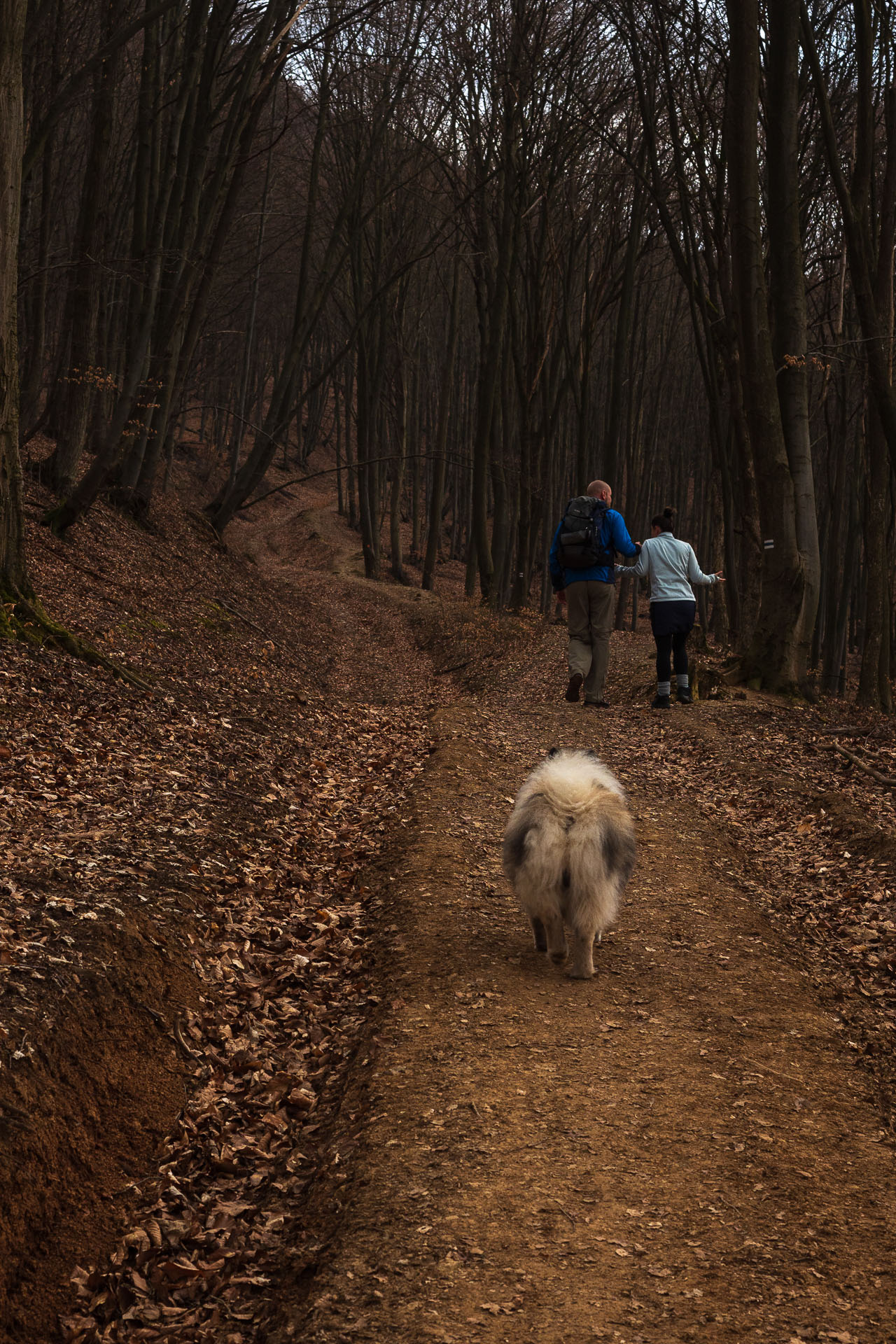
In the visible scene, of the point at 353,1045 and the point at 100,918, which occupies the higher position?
the point at 100,918

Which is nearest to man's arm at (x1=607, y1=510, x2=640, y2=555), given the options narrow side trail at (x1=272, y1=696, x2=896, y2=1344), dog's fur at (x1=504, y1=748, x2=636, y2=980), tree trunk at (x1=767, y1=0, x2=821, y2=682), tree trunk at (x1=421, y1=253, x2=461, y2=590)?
tree trunk at (x1=767, y1=0, x2=821, y2=682)

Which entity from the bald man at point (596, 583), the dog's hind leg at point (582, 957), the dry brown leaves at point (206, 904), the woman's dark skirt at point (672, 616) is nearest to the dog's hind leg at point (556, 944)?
the dog's hind leg at point (582, 957)

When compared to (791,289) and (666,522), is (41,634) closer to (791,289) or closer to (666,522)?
(666,522)

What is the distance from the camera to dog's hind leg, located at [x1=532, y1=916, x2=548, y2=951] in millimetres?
5887

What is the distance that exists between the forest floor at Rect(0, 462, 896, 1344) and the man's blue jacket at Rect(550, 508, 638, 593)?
3.24 m

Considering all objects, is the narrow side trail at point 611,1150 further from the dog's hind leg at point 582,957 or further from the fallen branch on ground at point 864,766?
the fallen branch on ground at point 864,766

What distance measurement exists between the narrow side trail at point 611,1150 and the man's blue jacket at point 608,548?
639cm

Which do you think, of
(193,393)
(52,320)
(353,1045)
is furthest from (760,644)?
(193,393)

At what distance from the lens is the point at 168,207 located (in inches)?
670

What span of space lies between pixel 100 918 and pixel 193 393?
53845mm

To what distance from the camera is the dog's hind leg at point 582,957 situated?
542 centimetres

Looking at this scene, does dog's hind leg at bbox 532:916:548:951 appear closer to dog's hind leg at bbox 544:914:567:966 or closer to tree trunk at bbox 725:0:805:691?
dog's hind leg at bbox 544:914:567:966

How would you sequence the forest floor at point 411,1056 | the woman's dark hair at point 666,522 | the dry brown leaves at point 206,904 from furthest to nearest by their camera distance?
the woman's dark hair at point 666,522 < the dry brown leaves at point 206,904 < the forest floor at point 411,1056

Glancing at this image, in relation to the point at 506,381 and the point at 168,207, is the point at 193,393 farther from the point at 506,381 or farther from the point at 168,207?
the point at 168,207
